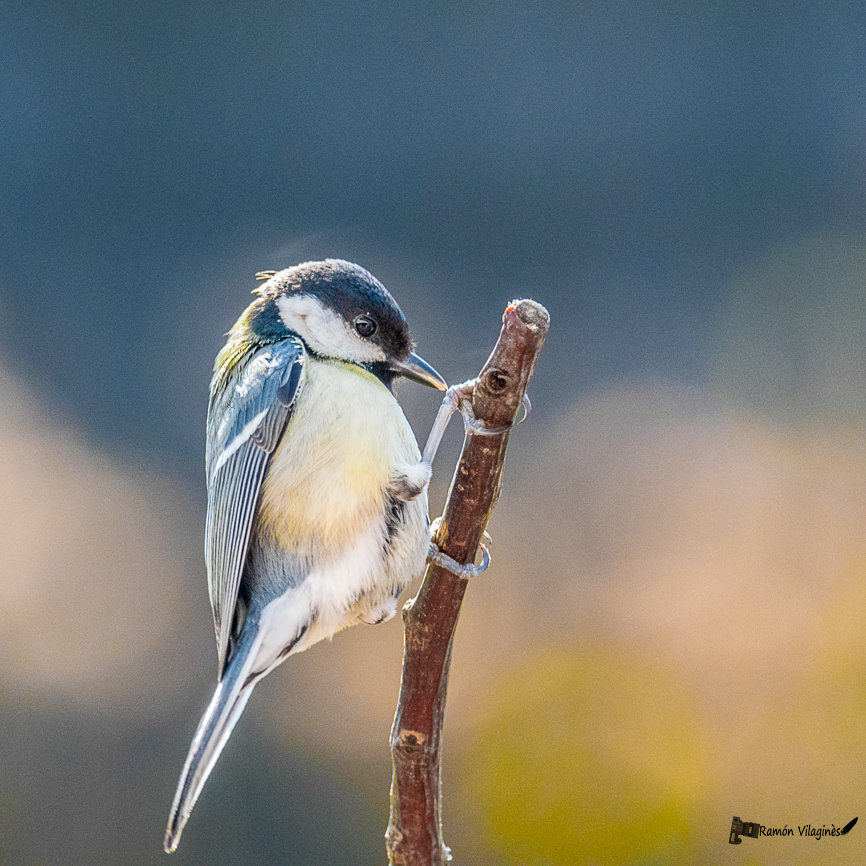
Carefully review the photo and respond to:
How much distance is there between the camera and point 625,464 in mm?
2582

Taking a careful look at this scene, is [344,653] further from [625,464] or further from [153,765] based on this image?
[625,464]

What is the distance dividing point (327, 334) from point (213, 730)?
2.00 feet

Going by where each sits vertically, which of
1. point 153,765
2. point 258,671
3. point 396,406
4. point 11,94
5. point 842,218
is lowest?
point 153,765

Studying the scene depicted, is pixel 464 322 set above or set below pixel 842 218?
below

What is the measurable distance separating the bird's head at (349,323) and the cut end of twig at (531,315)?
428 mm

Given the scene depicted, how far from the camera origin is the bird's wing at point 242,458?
1295 mm

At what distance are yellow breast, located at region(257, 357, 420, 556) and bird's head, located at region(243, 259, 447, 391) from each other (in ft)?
0.35

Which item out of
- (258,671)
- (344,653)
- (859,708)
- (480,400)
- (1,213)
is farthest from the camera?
(1,213)

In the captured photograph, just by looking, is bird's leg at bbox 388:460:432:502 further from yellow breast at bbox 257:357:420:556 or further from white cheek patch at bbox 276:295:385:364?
white cheek patch at bbox 276:295:385:364

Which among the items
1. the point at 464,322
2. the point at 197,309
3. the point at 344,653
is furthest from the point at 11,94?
the point at 344,653

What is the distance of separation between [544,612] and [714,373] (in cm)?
84

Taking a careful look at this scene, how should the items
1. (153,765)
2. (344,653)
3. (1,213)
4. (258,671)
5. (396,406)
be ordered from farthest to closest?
(1,213) < (344,653) < (153,765) < (396,406) < (258,671)

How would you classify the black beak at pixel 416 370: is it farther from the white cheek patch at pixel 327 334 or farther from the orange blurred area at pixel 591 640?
the orange blurred area at pixel 591 640

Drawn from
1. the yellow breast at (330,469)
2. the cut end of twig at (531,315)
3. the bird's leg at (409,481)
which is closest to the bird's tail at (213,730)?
the yellow breast at (330,469)
